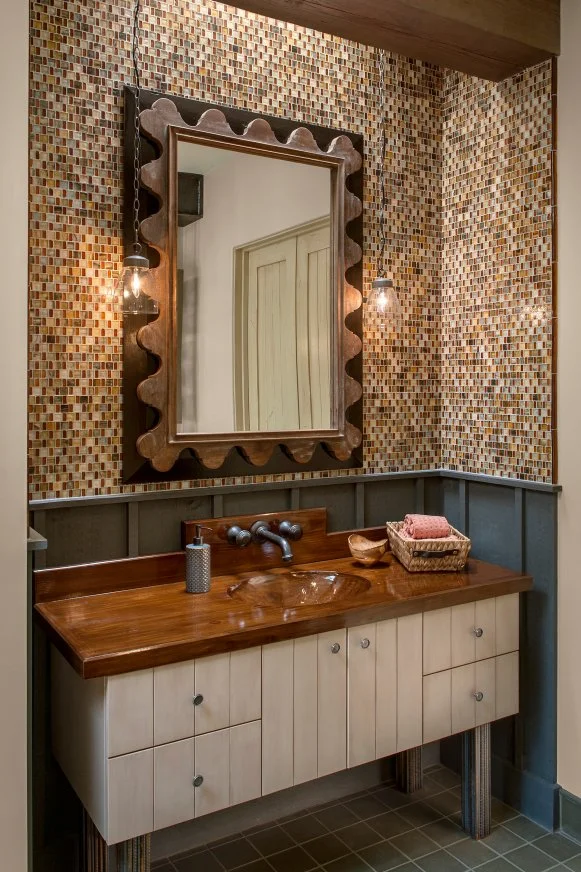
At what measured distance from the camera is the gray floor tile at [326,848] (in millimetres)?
2305

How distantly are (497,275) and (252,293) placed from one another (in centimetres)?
88

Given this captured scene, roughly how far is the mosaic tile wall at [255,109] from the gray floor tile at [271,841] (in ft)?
3.82

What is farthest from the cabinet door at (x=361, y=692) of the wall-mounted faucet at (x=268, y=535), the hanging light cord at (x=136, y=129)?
the hanging light cord at (x=136, y=129)

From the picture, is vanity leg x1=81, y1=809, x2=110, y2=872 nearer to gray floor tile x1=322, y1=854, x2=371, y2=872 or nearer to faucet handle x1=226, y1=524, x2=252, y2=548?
gray floor tile x1=322, y1=854, x2=371, y2=872

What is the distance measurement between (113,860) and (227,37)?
2.46 m

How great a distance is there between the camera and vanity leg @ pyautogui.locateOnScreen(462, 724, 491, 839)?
2389 mm

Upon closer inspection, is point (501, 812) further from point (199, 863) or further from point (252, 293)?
point (252, 293)

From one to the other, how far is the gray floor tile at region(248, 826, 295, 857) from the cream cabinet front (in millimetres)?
527

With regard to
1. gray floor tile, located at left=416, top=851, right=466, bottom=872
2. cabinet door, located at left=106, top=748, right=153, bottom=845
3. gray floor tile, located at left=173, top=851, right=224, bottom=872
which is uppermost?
cabinet door, located at left=106, top=748, right=153, bottom=845

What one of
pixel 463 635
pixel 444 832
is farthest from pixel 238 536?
pixel 444 832

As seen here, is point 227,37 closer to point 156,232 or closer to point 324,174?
point 324,174

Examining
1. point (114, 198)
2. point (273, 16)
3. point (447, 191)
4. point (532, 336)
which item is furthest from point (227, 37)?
→ point (532, 336)

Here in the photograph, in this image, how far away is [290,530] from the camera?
8.02ft

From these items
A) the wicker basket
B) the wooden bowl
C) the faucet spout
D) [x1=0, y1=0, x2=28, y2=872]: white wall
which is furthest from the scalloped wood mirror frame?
[x1=0, y1=0, x2=28, y2=872]: white wall
